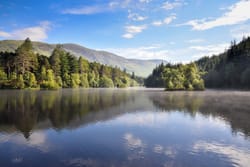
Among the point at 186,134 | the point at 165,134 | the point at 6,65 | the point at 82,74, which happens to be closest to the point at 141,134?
the point at 165,134

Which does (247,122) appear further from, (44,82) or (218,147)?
(44,82)

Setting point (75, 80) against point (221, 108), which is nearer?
point (221, 108)

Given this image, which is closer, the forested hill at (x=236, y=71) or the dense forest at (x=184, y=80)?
the forested hill at (x=236, y=71)

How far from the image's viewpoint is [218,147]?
12938 millimetres

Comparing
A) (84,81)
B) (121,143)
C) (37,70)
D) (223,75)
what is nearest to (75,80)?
(84,81)

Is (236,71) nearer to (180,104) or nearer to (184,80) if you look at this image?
(184,80)

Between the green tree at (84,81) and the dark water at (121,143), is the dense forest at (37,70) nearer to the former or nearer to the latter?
the green tree at (84,81)

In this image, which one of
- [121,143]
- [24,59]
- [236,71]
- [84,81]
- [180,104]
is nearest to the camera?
[121,143]

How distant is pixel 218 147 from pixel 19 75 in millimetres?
90160

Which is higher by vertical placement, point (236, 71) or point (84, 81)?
point (236, 71)

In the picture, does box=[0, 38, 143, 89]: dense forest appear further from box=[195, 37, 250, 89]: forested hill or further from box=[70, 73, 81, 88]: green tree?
box=[195, 37, 250, 89]: forested hill

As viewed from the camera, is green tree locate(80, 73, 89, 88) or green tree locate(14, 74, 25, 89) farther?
green tree locate(80, 73, 89, 88)

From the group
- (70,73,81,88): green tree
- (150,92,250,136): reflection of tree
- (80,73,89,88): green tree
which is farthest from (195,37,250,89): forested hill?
(70,73,81,88): green tree

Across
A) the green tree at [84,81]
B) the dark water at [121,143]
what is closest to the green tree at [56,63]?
the green tree at [84,81]
